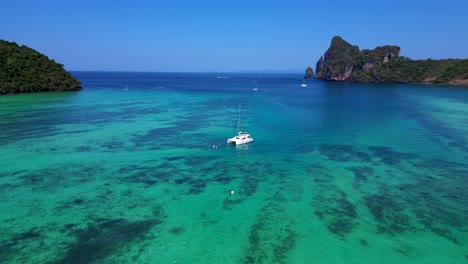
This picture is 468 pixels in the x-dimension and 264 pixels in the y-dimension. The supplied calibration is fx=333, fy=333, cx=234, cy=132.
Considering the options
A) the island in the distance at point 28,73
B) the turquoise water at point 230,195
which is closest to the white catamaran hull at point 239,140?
the turquoise water at point 230,195

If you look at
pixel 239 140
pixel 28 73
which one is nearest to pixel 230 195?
pixel 239 140

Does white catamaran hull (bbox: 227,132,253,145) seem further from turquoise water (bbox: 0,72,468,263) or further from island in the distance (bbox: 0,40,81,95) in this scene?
island in the distance (bbox: 0,40,81,95)

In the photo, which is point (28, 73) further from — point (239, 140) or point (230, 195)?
point (230, 195)

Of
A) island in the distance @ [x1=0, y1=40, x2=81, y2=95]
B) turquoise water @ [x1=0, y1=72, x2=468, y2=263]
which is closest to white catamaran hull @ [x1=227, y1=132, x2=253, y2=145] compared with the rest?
turquoise water @ [x1=0, y1=72, x2=468, y2=263]

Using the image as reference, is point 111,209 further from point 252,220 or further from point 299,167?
point 299,167

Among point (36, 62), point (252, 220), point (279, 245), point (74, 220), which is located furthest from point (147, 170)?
point (36, 62)
